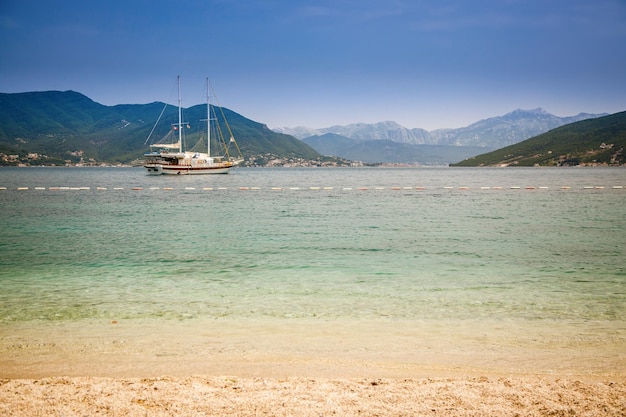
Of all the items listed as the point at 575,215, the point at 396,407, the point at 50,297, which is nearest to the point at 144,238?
the point at 50,297

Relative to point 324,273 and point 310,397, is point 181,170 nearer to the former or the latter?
point 324,273

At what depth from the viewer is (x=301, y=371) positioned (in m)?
7.87

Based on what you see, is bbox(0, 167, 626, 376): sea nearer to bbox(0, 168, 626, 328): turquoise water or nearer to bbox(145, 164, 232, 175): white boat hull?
bbox(0, 168, 626, 328): turquoise water

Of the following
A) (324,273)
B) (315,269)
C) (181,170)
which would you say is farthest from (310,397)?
(181,170)

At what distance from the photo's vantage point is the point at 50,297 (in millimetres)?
13289

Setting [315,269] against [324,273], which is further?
[315,269]

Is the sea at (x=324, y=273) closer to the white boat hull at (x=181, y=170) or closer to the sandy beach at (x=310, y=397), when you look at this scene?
the sandy beach at (x=310, y=397)

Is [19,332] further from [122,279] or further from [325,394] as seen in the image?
[325,394]

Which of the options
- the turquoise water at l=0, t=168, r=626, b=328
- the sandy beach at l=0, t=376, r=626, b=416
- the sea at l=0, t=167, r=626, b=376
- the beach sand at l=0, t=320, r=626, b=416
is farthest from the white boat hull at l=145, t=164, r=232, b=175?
the sandy beach at l=0, t=376, r=626, b=416

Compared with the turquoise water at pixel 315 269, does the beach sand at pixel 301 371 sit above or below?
above

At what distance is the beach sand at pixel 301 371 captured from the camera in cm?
603

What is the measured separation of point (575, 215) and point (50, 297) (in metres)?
39.4

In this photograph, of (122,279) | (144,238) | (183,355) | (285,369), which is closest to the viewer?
(285,369)

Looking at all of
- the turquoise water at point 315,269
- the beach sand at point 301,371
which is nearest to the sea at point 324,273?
the turquoise water at point 315,269
